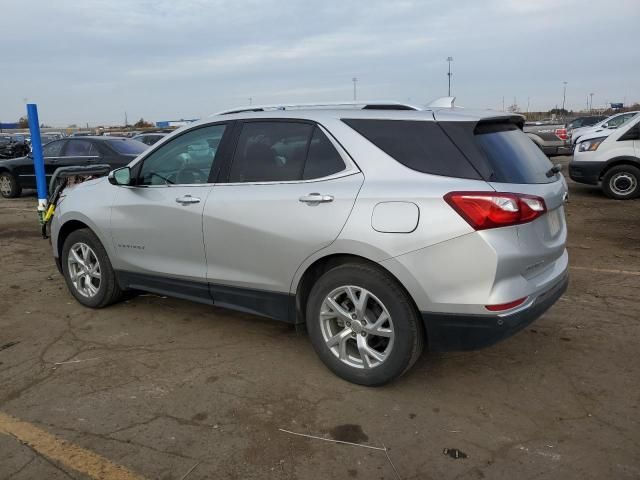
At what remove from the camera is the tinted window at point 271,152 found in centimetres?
372

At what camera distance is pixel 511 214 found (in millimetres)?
3027

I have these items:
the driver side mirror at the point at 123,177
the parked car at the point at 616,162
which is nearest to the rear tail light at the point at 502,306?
the driver side mirror at the point at 123,177

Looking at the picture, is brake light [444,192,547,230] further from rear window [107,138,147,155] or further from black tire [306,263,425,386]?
rear window [107,138,147,155]

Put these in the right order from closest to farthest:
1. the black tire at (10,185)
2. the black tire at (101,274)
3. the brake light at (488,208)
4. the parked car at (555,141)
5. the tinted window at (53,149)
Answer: the brake light at (488,208) < the black tire at (101,274) < the tinted window at (53,149) < the black tire at (10,185) < the parked car at (555,141)

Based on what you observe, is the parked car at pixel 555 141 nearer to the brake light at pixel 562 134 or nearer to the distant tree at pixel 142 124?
the brake light at pixel 562 134

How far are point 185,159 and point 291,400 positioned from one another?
6.88 ft

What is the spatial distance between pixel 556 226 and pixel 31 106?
25.6 feet

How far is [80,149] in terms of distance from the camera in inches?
484

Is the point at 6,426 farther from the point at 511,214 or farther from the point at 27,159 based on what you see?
the point at 27,159

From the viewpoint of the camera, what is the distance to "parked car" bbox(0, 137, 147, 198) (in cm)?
1172

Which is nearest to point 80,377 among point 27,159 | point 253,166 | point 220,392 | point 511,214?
point 220,392

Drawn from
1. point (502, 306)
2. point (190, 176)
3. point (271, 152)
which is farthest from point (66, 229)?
point (502, 306)

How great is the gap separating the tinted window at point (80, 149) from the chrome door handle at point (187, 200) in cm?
866

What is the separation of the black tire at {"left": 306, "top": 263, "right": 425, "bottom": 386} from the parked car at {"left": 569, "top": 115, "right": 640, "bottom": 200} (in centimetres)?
973
